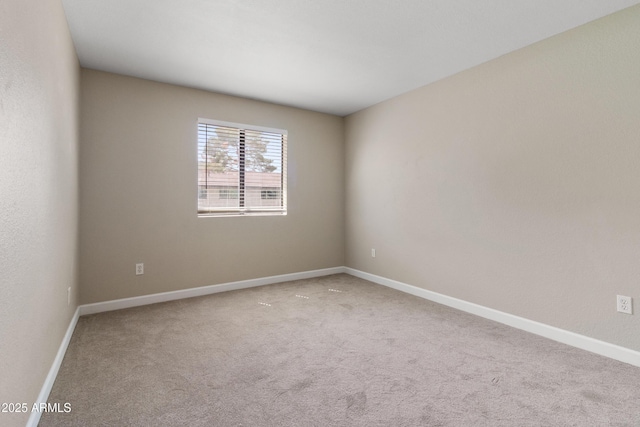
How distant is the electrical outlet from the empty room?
2 cm

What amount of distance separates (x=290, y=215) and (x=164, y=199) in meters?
1.64

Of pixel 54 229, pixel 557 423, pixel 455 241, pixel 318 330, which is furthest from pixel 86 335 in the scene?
pixel 455 241

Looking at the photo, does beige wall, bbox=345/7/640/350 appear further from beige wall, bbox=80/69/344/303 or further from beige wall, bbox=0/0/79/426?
beige wall, bbox=0/0/79/426

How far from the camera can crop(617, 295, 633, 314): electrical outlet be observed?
2.18 metres

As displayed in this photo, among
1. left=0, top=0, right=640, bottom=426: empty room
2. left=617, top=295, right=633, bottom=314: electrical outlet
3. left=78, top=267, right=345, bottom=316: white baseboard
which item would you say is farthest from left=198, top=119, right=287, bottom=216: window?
left=617, top=295, right=633, bottom=314: electrical outlet

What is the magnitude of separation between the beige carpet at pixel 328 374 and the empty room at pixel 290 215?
2 centimetres

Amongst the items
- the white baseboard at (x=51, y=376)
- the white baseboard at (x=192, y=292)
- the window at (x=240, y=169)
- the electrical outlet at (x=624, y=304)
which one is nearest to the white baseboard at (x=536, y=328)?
the electrical outlet at (x=624, y=304)

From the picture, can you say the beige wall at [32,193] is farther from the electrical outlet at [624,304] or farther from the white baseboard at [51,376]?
the electrical outlet at [624,304]

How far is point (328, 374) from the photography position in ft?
6.66

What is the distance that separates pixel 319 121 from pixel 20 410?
14.0 ft

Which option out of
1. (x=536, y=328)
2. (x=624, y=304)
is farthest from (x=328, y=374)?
(x=624, y=304)

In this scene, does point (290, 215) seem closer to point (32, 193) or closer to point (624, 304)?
point (32, 193)

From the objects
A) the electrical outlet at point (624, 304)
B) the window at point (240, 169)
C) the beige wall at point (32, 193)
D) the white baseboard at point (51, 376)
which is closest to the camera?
the beige wall at point (32, 193)

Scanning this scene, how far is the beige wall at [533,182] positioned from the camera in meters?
2.23
